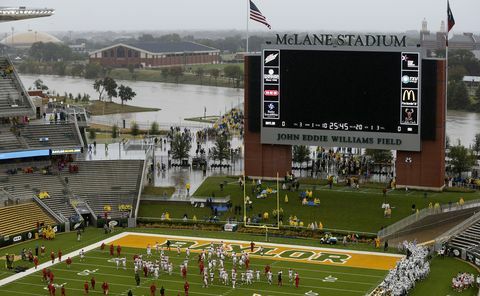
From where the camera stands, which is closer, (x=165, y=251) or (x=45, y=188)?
(x=165, y=251)

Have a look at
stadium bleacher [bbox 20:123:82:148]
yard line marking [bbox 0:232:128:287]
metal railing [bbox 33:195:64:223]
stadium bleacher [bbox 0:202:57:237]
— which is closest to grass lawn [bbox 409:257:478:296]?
yard line marking [bbox 0:232:128:287]

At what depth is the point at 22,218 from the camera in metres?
51.8

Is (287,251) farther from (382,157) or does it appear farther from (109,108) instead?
(109,108)

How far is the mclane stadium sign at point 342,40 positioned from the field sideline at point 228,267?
45.9 feet

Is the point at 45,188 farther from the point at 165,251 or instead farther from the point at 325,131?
the point at 325,131

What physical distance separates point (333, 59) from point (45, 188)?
17817 mm

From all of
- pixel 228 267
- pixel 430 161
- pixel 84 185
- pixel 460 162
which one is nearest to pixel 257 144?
pixel 430 161

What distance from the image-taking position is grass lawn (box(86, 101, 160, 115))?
112m

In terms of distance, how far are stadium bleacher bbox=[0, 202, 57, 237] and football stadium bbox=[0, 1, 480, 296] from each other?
0.35 ft

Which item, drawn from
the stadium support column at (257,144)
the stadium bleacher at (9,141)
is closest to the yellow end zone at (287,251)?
the stadium support column at (257,144)

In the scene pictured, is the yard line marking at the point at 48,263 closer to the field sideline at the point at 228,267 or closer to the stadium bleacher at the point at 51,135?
the field sideline at the point at 228,267

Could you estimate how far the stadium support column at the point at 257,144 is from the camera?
59.0 m

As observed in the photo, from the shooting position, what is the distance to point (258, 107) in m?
59.0

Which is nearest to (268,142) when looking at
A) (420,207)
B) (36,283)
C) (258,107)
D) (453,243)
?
(258,107)
